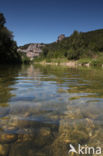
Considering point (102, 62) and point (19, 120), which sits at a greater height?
point (102, 62)

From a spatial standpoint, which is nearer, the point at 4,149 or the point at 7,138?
the point at 4,149

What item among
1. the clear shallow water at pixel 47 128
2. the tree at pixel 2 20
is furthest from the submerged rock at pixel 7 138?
the tree at pixel 2 20

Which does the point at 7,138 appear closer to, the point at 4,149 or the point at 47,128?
the point at 4,149

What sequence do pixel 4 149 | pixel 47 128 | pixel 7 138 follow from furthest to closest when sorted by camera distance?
pixel 47 128, pixel 7 138, pixel 4 149

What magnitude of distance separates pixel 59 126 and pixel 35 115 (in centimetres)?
52

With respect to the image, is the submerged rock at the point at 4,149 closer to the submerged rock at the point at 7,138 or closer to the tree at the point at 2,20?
the submerged rock at the point at 7,138

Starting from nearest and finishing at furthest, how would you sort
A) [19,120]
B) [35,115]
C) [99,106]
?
1. [19,120]
2. [35,115]
3. [99,106]

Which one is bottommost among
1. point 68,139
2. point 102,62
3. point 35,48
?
point 68,139

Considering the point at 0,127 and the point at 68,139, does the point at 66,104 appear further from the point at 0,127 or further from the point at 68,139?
the point at 0,127

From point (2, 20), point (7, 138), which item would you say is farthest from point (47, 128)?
point (2, 20)

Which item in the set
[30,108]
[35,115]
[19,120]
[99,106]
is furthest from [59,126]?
[99,106]

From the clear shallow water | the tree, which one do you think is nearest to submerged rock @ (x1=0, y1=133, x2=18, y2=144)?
the clear shallow water

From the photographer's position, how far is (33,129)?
163 cm

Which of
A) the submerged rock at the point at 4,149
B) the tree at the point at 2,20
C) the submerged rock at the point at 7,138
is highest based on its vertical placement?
the tree at the point at 2,20
